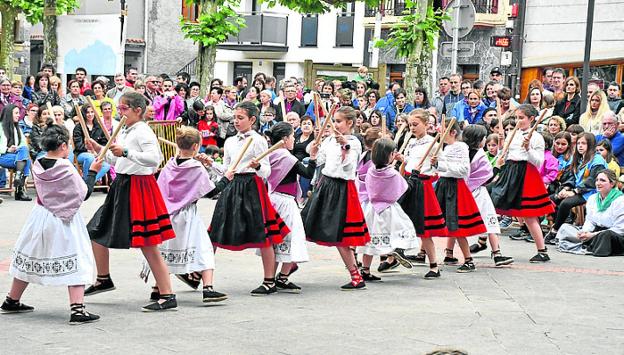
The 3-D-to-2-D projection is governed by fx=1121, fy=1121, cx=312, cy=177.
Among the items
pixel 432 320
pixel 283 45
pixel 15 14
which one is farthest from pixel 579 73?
pixel 283 45

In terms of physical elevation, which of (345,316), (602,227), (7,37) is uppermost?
(7,37)

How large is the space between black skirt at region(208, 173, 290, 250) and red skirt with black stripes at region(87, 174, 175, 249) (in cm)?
93

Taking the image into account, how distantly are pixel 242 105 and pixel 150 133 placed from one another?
1379 millimetres

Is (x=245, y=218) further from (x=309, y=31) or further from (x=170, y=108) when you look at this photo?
(x=309, y=31)

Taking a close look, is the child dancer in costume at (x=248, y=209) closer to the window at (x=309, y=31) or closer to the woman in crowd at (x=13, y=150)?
the woman in crowd at (x=13, y=150)

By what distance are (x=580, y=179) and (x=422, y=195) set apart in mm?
3761

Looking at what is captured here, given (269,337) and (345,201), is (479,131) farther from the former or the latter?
(269,337)

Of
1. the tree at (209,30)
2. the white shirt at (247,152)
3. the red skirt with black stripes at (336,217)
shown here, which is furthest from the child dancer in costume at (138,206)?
the tree at (209,30)

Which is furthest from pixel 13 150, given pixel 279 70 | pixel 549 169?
pixel 279 70

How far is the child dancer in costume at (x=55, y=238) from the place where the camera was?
8.50m

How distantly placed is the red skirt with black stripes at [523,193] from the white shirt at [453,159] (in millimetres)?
1252

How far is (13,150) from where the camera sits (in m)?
17.6

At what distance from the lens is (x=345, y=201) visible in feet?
34.7

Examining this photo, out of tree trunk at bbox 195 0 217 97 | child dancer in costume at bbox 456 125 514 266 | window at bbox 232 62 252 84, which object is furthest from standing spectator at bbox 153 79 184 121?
window at bbox 232 62 252 84
